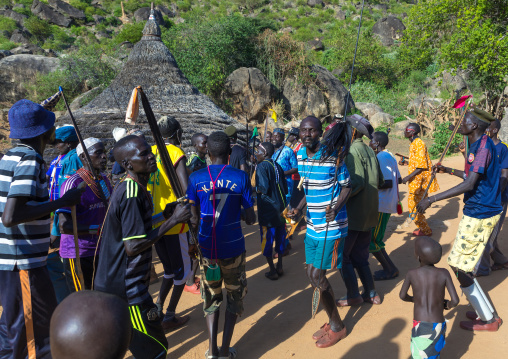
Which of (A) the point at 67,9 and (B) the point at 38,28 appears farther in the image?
(A) the point at 67,9

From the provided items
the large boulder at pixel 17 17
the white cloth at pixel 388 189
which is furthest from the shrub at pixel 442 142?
the large boulder at pixel 17 17

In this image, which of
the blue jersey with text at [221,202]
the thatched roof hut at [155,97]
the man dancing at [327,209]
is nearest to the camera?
the blue jersey with text at [221,202]

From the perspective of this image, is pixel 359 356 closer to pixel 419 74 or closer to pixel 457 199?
pixel 457 199

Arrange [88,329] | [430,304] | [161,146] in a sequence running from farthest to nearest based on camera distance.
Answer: [430,304] < [161,146] < [88,329]

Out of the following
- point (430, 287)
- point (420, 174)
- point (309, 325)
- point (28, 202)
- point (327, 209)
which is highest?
point (28, 202)

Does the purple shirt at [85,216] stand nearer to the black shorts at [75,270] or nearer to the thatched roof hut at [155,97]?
the black shorts at [75,270]

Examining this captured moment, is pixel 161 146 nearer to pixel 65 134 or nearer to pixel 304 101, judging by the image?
pixel 65 134

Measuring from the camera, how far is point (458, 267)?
3703 mm

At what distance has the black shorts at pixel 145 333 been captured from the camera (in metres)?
2.60

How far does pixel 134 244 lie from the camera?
2.45m

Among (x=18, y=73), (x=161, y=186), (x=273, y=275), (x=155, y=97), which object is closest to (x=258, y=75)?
(x=155, y=97)

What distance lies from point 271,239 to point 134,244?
2.83 meters

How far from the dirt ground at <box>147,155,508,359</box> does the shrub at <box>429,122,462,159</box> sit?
30.3 feet

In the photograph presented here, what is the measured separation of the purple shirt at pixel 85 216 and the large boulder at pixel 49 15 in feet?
138
